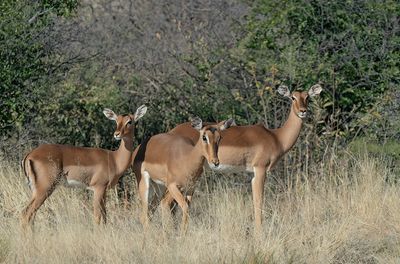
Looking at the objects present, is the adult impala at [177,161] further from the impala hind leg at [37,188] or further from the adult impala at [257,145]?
the impala hind leg at [37,188]

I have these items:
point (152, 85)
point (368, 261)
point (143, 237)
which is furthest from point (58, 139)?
point (368, 261)

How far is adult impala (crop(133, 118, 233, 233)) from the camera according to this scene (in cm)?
873

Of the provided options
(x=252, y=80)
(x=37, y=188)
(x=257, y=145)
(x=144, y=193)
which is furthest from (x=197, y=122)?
(x=252, y=80)

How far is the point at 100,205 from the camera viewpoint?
910cm

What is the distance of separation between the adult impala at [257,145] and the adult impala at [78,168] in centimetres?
81

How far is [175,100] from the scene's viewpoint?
1205 centimetres

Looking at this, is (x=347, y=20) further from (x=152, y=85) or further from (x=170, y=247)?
(x=170, y=247)

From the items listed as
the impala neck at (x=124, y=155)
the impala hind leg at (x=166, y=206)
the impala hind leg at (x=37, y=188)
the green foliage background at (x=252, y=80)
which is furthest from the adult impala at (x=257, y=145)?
the impala hind leg at (x=37, y=188)

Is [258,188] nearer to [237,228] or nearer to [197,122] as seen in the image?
[197,122]

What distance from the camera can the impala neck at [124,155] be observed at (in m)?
9.36

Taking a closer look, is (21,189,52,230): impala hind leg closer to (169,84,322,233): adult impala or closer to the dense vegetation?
the dense vegetation

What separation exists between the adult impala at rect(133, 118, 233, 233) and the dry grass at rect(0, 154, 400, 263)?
0.98 ft

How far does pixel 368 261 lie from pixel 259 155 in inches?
91.4

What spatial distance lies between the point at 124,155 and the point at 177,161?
0.60m
